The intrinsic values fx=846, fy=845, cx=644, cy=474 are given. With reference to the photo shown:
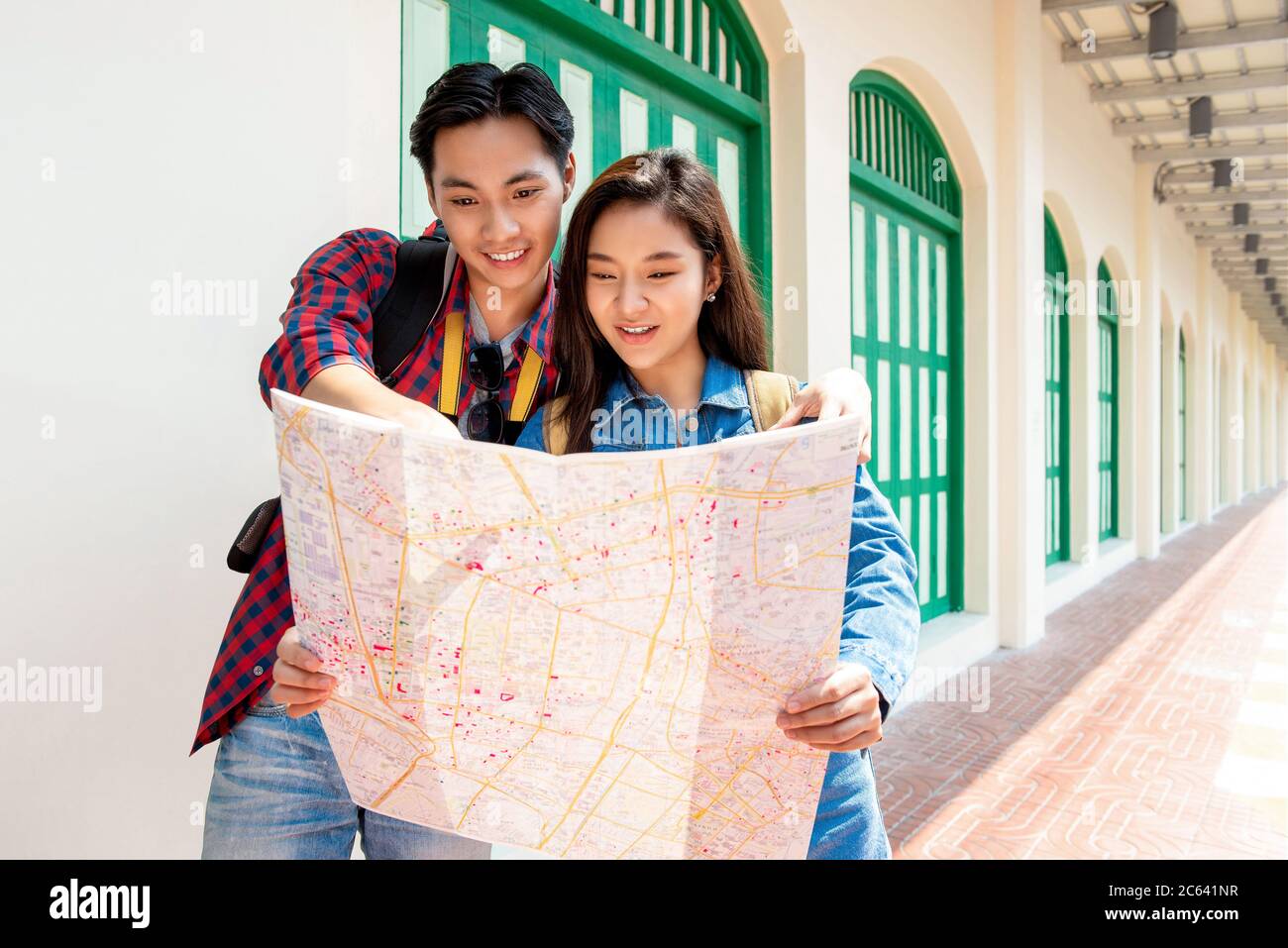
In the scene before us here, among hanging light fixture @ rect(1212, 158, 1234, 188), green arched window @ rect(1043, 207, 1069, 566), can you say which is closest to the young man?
green arched window @ rect(1043, 207, 1069, 566)

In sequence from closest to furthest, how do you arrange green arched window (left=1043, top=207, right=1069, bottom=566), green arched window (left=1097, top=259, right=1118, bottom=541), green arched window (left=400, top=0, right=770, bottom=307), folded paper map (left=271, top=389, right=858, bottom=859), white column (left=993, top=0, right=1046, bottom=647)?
folded paper map (left=271, top=389, right=858, bottom=859) < green arched window (left=400, top=0, right=770, bottom=307) < white column (left=993, top=0, right=1046, bottom=647) < green arched window (left=1043, top=207, right=1069, bottom=566) < green arched window (left=1097, top=259, right=1118, bottom=541)

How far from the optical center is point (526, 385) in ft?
4.30

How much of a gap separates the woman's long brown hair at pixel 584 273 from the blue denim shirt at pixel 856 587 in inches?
1.5

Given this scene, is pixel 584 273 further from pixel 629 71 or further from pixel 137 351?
pixel 629 71

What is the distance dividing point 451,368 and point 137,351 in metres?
1.04

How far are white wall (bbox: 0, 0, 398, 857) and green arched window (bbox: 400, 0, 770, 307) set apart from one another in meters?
0.40

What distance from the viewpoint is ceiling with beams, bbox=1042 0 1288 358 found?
7590 millimetres

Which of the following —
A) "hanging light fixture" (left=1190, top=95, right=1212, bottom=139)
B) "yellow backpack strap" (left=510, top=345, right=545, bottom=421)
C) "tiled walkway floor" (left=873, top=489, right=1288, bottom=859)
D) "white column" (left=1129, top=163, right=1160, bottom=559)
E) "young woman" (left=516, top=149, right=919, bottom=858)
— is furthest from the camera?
"white column" (left=1129, top=163, right=1160, bottom=559)

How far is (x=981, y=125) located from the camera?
6309 mm

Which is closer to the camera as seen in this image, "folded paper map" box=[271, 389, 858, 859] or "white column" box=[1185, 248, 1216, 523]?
"folded paper map" box=[271, 389, 858, 859]

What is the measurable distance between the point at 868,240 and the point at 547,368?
15.0 feet

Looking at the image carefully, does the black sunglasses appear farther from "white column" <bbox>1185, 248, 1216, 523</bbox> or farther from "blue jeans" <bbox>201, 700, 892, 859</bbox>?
"white column" <bbox>1185, 248, 1216, 523</bbox>

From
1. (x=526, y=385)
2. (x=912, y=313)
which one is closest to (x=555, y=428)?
(x=526, y=385)
